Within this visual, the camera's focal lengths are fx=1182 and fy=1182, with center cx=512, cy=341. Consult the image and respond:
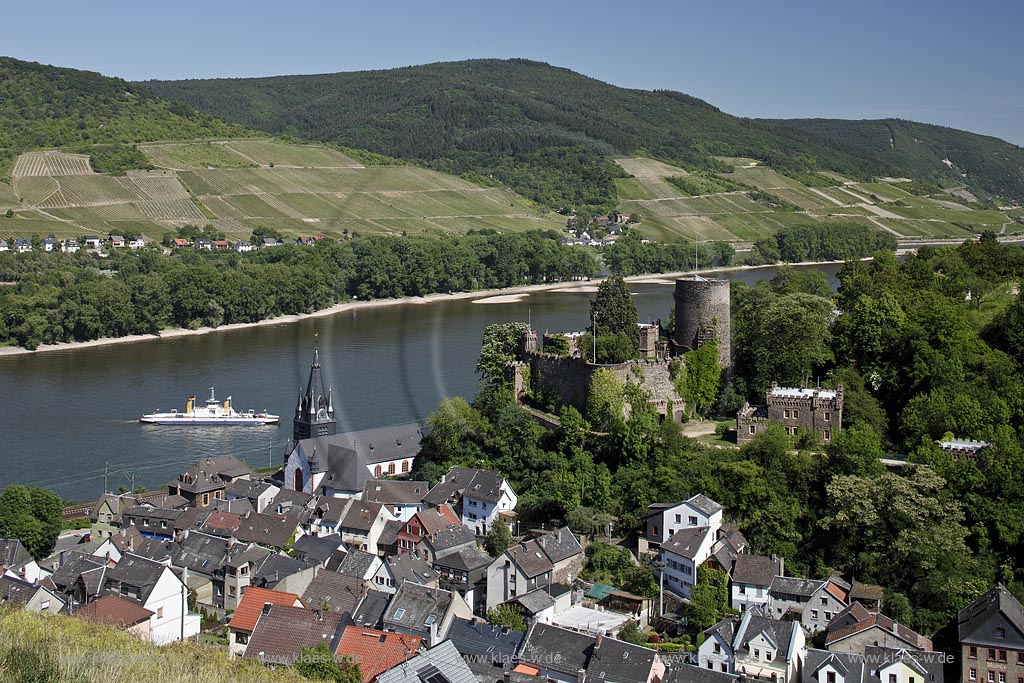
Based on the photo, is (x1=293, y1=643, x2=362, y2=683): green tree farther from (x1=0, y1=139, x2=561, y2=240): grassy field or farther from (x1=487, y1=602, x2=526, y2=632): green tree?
(x1=0, y1=139, x2=561, y2=240): grassy field

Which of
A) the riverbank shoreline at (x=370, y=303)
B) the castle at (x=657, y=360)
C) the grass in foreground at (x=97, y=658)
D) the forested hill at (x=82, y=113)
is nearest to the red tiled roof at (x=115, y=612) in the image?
the grass in foreground at (x=97, y=658)

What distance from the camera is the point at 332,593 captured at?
1962cm

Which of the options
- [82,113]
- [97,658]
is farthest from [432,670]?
[82,113]

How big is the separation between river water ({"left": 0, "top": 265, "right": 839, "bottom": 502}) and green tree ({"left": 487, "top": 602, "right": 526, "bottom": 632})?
1238 cm

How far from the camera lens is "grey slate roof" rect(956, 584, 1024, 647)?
17.0m

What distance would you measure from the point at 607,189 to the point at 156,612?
277 ft

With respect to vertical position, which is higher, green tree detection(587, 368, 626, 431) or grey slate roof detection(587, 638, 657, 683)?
green tree detection(587, 368, 626, 431)

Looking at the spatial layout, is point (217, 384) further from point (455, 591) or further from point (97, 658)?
point (97, 658)

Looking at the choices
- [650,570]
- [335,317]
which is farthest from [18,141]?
[650,570]

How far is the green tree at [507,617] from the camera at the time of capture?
→ 18328 millimetres

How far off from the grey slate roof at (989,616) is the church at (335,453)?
492 inches

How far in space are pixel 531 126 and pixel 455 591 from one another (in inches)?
4049

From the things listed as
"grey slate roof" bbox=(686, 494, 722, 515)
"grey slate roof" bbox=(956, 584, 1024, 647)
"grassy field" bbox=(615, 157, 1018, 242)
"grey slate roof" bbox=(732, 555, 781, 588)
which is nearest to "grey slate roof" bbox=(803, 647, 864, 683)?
Result: "grey slate roof" bbox=(956, 584, 1024, 647)

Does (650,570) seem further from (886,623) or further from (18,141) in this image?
(18,141)
